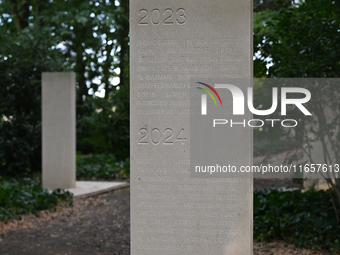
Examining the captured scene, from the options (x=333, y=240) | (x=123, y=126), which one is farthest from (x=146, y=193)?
(x=123, y=126)

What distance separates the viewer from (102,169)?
1129 centimetres

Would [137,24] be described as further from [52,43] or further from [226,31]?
[52,43]

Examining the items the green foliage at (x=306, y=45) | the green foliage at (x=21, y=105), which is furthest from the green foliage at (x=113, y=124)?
the green foliage at (x=306, y=45)

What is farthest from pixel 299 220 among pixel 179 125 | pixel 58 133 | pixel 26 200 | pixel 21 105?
A: pixel 21 105

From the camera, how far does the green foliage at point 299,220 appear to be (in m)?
4.64

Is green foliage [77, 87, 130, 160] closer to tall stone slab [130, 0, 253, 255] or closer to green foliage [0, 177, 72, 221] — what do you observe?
green foliage [0, 177, 72, 221]

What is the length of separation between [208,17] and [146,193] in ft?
4.79

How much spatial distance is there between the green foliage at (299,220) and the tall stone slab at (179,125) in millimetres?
1785

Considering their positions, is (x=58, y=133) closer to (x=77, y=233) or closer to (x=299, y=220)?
A: (x=77, y=233)

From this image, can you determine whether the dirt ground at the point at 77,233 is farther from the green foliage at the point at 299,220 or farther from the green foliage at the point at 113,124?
the green foliage at the point at 113,124

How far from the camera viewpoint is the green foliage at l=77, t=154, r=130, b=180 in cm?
1087

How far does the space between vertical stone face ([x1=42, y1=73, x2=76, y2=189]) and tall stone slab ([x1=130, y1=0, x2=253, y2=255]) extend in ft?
18.8

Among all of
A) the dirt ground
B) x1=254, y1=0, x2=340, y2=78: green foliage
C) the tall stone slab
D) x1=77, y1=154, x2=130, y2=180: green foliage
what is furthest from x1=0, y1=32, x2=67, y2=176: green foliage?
the tall stone slab

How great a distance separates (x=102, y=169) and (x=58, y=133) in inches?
112
